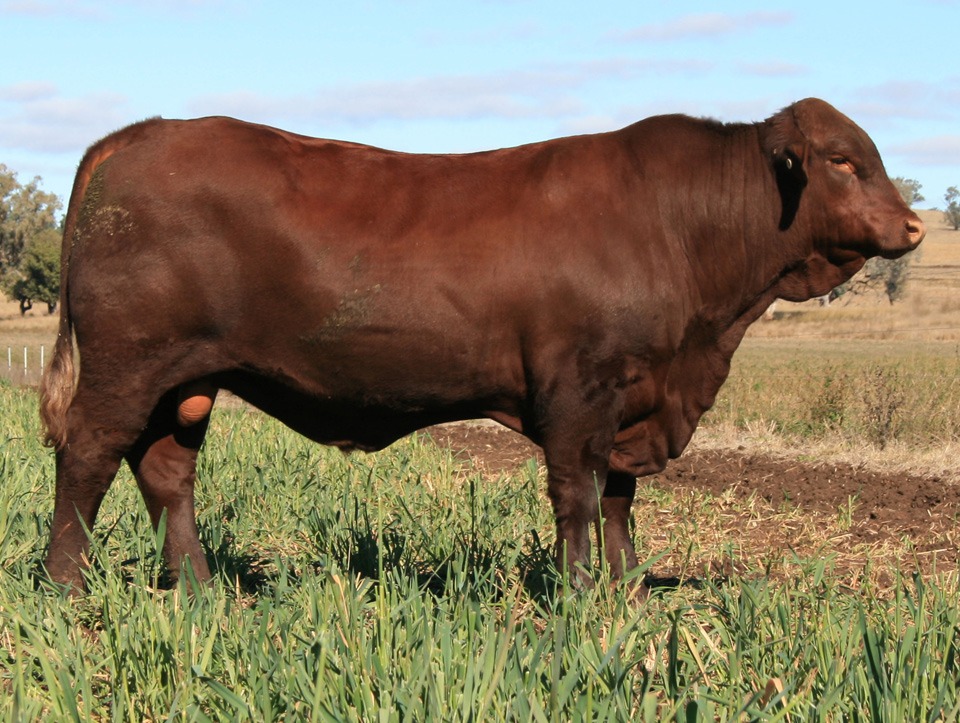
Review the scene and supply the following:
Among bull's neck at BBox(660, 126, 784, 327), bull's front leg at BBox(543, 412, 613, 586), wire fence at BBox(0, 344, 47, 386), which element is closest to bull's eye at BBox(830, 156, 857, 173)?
bull's neck at BBox(660, 126, 784, 327)

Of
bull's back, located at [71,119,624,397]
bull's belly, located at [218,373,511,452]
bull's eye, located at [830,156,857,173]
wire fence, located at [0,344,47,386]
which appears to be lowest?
wire fence, located at [0,344,47,386]

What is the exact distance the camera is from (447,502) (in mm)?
6734

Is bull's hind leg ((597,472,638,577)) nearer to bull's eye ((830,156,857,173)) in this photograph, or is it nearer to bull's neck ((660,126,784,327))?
bull's neck ((660,126,784,327))

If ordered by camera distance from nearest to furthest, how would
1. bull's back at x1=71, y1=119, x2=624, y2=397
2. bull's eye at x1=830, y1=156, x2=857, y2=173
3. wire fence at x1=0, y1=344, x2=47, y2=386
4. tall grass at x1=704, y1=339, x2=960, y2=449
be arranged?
bull's back at x1=71, y1=119, x2=624, y2=397 → bull's eye at x1=830, y1=156, x2=857, y2=173 → tall grass at x1=704, y1=339, x2=960, y2=449 → wire fence at x1=0, y1=344, x2=47, y2=386

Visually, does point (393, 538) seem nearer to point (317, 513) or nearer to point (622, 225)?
point (317, 513)

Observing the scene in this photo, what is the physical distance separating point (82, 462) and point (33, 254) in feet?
212

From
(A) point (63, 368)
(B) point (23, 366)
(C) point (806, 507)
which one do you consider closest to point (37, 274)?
(B) point (23, 366)

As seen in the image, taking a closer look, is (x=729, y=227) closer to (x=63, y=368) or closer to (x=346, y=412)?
(x=346, y=412)

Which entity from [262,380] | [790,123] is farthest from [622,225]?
[262,380]

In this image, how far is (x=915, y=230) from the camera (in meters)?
4.91

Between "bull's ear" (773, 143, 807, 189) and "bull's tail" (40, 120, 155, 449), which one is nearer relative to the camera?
"bull's tail" (40, 120, 155, 449)

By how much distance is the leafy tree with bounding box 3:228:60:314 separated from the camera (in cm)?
6456

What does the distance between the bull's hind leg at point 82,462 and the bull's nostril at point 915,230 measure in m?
3.31

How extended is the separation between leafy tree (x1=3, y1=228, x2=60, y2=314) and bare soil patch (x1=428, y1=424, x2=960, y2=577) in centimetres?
5914
